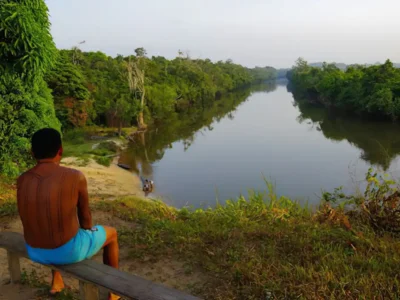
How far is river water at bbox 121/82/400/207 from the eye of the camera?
50.3ft

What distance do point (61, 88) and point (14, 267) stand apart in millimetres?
20979

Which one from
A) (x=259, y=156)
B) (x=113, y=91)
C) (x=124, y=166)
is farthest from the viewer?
(x=113, y=91)

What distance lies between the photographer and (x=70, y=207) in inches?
93.0

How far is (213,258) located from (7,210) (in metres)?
3.69

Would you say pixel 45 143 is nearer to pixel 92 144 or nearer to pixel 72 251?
pixel 72 251

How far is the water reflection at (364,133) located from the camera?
66.6 ft

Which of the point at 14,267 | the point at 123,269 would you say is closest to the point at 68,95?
the point at 123,269

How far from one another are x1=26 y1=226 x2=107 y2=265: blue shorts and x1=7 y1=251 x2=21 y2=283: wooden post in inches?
26.1

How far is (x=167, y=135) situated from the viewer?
96.2 feet

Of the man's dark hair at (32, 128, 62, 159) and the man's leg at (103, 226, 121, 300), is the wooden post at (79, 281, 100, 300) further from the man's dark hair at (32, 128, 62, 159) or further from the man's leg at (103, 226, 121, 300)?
the man's dark hair at (32, 128, 62, 159)

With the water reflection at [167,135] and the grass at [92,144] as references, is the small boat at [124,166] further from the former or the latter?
the grass at [92,144]

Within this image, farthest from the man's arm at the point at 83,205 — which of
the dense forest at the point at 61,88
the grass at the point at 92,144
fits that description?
the grass at the point at 92,144

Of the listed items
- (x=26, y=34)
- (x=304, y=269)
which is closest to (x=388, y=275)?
(x=304, y=269)

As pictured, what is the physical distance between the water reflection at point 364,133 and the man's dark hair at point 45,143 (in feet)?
56.3
